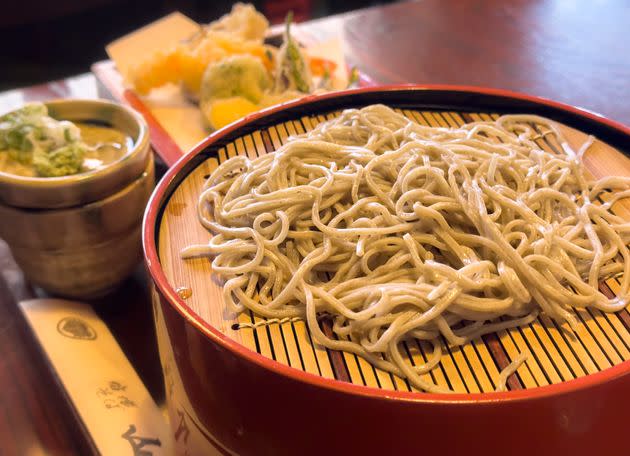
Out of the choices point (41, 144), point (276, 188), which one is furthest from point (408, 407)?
point (41, 144)

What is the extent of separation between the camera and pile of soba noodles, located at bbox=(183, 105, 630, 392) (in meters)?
0.87

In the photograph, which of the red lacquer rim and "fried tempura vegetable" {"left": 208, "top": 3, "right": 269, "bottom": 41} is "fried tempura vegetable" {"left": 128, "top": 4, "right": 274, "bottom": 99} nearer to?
"fried tempura vegetable" {"left": 208, "top": 3, "right": 269, "bottom": 41}

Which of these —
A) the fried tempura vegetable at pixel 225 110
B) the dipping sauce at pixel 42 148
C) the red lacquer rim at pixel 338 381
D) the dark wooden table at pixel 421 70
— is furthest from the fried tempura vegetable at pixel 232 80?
the red lacquer rim at pixel 338 381

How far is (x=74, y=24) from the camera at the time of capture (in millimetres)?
5254

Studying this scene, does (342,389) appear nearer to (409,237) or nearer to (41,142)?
(409,237)

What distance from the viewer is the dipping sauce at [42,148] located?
147 cm

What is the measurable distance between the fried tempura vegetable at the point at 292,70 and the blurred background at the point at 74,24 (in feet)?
9.61

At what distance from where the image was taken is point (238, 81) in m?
1.93

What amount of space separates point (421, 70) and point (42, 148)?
4.66ft

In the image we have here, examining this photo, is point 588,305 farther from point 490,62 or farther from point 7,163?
point 490,62

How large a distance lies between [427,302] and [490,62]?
1.78 metres

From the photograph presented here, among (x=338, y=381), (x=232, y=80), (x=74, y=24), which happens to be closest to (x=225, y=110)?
(x=232, y=80)

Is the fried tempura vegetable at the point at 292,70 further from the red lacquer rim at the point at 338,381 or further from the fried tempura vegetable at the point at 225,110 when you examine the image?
the red lacquer rim at the point at 338,381

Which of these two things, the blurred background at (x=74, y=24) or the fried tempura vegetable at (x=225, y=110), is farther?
the blurred background at (x=74, y=24)
